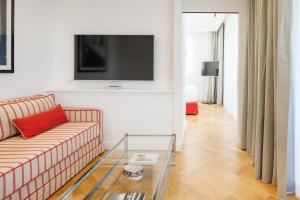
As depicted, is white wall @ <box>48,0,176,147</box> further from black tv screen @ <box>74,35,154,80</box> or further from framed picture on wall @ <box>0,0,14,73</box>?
framed picture on wall @ <box>0,0,14,73</box>

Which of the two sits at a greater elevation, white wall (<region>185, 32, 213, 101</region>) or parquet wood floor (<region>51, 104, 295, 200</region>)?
white wall (<region>185, 32, 213, 101</region>)

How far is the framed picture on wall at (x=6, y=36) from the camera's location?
Result: 2.86 metres

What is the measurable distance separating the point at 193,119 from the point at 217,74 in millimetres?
3114

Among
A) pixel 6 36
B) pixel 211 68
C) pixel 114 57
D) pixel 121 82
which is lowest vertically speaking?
pixel 121 82

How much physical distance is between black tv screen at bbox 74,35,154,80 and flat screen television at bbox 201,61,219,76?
17.9 ft

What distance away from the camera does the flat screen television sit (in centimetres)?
873

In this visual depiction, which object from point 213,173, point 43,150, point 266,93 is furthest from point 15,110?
point 266,93

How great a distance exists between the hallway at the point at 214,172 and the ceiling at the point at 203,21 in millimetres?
3492

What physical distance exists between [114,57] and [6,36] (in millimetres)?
1342

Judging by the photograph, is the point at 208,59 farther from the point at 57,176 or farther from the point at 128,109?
the point at 57,176

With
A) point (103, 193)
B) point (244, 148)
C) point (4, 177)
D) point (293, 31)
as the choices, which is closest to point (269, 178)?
point (244, 148)

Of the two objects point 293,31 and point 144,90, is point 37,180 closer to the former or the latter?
point 144,90

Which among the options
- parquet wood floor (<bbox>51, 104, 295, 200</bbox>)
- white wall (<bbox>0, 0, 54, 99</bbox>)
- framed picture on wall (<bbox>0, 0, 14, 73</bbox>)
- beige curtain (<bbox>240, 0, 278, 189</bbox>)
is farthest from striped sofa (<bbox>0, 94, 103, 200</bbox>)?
beige curtain (<bbox>240, 0, 278, 189</bbox>)

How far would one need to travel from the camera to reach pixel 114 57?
374 centimetres
